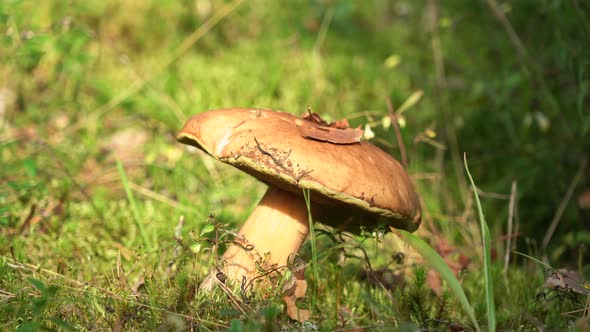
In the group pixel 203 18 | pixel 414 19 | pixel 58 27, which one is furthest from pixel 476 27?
pixel 58 27

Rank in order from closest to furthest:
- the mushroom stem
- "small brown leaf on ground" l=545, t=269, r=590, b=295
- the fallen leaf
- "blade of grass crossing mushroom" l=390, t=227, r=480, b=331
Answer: "blade of grass crossing mushroom" l=390, t=227, r=480, b=331
the fallen leaf
"small brown leaf on ground" l=545, t=269, r=590, b=295
the mushroom stem

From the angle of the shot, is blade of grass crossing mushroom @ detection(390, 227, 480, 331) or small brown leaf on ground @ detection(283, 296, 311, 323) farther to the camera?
small brown leaf on ground @ detection(283, 296, 311, 323)

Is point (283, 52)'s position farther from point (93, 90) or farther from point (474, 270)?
point (474, 270)

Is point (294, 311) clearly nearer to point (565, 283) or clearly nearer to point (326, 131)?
point (326, 131)

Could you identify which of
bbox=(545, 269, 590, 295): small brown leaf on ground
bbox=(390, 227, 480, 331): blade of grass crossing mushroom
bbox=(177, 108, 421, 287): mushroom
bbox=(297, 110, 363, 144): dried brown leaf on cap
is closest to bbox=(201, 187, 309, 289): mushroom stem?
bbox=(177, 108, 421, 287): mushroom

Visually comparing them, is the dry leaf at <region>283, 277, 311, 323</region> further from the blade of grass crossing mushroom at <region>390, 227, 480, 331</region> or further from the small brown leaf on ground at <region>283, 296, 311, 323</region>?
the blade of grass crossing mushroom at <region>390, 227, 480, 331</region>

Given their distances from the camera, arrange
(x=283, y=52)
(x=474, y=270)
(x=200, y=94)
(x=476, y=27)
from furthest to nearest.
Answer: (x=476, y=27), (x=283, y=52), (x=200, y=94), (x=474, y=270)

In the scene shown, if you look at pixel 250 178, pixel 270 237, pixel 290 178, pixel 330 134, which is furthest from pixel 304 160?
pixel 250 178
